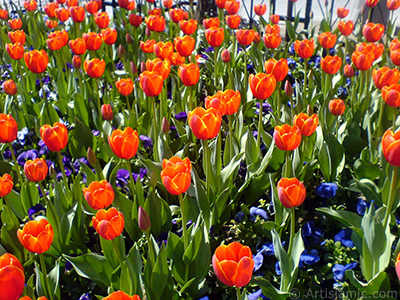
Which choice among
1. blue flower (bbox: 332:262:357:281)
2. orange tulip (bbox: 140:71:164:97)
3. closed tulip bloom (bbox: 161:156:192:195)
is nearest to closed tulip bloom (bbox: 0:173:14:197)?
closed tulip bloom (bbox: 161:156:192:195)

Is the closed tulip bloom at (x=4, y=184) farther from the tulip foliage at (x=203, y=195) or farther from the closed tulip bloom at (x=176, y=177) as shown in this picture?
the closed tulip bloom at (x=176, y=177)

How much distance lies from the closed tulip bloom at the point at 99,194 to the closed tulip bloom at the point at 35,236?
186 millimetres

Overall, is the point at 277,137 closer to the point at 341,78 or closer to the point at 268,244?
the point at 268,244

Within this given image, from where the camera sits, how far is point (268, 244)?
6.16ft

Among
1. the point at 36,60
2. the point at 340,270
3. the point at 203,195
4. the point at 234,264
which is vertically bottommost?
the point at 340,270

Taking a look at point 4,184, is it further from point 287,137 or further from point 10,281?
point 287,137

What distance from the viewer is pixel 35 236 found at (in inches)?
54.0

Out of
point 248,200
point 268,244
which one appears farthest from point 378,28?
point 268,244

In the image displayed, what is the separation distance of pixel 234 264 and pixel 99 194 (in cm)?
61

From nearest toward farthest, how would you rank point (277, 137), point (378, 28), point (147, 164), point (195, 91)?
point (277, 137), point (147, 164), point (378, 28), point (195, 91)

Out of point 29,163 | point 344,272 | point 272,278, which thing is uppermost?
point 29,163

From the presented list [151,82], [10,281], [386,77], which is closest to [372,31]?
[386,77]

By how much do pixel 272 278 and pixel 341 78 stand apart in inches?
68.2

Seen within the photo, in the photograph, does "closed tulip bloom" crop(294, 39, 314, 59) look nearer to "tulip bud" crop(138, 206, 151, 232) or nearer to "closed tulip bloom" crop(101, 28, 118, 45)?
"closed tulip bloom" crop(101, 28, 118, 45)
